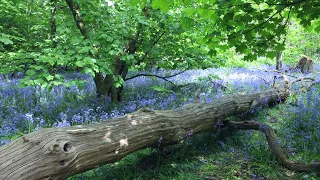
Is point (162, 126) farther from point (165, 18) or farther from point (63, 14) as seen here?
point (63, 14)

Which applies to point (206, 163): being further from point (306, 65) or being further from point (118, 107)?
point (306, 65)

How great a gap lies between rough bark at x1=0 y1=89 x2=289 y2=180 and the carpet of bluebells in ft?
1.17

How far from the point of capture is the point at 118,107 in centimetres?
647

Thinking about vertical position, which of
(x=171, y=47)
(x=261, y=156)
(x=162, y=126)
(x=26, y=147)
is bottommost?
(x=261, y=156)

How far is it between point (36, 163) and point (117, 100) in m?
4.72

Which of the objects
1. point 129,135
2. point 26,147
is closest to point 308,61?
point 129,135

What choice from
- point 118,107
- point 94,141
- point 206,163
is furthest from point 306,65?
point 94,141

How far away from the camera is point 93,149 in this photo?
2744 millimetres

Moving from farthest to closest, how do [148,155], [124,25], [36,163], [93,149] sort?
[124,25], [148,155], [93,149], [36,163]

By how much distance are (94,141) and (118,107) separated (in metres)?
3.68

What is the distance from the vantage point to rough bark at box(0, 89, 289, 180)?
2229 mm

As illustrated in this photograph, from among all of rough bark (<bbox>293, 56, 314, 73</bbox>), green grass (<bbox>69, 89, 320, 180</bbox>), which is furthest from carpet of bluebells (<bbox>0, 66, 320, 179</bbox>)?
rough bark (<bbox>293, 56, 314, 73</bbox>)

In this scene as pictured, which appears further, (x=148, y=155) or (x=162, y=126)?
(x=148, y=155)

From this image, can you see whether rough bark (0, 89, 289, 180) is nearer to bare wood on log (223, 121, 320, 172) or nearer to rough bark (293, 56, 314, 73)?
bare wood on log (223, 121, 320, 172)
